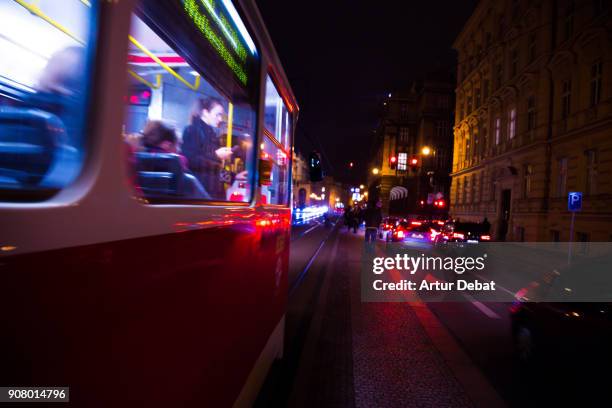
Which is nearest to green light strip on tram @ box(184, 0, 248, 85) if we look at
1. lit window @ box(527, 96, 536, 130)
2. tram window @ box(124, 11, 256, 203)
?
tram window @ box(124, 11, 256, 203)

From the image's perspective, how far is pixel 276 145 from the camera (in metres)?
4.55

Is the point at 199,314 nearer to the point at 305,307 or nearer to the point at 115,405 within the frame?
the point at 115,405

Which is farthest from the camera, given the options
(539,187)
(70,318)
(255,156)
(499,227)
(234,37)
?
(499,227)

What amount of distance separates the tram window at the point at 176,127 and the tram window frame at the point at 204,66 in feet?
0.05

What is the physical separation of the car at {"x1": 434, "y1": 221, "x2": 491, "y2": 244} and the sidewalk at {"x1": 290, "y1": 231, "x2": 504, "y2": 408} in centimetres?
819

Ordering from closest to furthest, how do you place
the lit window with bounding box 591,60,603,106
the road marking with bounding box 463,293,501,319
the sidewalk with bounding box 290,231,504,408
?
the sidewalk with bounding box 290,231,504,408, the road marking with bounding box 463,293,501,319, the lit window with bounding box 591,60,603,106

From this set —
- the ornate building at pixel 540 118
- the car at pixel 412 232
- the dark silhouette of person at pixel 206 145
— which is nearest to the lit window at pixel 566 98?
the ornate building at pixel 540 118

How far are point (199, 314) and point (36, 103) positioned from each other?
46.1 inches

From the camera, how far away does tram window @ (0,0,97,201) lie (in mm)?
1188

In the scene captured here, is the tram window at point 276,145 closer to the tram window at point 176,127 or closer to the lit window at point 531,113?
the tram window at point 176,127

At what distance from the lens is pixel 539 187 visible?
2539 cm

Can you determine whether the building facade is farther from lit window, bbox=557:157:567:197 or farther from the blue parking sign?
the blue parking sign

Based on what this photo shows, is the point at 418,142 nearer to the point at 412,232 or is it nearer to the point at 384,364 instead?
the point at 412,232

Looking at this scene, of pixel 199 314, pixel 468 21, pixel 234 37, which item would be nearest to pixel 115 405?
pixel 199 314
